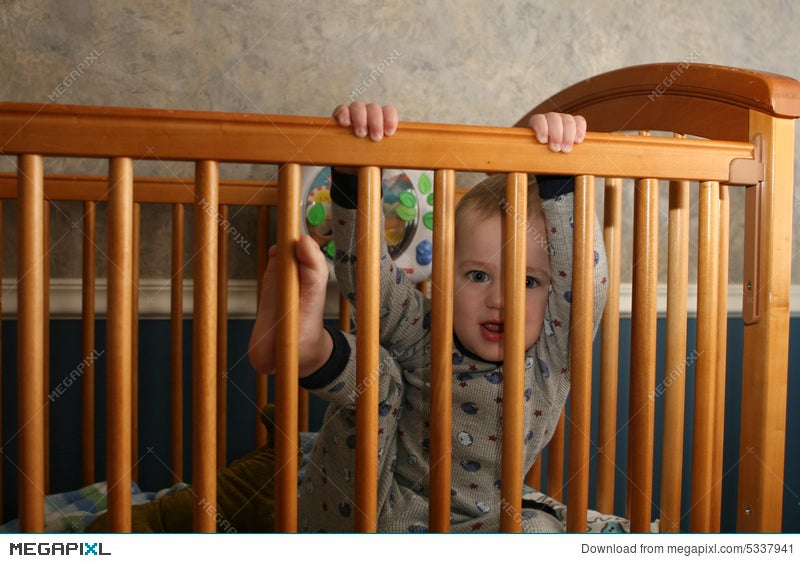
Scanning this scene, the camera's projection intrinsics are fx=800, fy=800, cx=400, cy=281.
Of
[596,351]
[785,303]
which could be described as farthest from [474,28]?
[785,303]

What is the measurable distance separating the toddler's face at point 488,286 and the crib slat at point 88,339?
0.67m

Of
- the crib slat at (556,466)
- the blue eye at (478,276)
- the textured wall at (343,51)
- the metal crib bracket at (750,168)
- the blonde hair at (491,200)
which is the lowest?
the crib slat at (556,466)

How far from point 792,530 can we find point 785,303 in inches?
44.2

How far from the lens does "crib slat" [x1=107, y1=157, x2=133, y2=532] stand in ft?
2.48

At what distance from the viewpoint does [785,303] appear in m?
0.95

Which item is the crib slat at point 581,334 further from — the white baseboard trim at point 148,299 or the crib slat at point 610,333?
the white baseboard trim at point 148,299

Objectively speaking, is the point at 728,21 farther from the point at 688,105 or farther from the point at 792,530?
the point at 792,530

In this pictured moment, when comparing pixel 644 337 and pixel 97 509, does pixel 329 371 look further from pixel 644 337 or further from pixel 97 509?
pixel 97 509

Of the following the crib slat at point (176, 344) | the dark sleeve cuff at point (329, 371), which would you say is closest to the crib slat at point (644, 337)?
the dark sleeve cuff at point (329, 371)

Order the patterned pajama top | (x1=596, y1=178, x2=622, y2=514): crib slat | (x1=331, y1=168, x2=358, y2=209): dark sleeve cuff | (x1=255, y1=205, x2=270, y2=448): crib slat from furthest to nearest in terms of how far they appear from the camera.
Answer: (x1=255, y1=205, x2=270, y2=448): crib slat → (x1=596, y1=178, x2=622, y2=514): crib slat → the patterned pajama top → (x1=331, y1=168, x2=358, y2=209): dark sleeve cuff

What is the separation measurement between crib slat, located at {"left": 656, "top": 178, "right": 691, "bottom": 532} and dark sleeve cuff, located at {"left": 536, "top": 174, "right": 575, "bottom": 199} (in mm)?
124

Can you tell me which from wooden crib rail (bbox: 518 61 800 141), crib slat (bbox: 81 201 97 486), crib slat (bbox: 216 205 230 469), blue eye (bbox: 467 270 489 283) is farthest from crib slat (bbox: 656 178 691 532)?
crib slat (bbox: 81 201 97 486)

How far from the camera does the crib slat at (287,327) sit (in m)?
0.79
